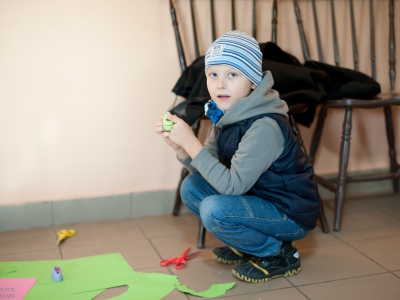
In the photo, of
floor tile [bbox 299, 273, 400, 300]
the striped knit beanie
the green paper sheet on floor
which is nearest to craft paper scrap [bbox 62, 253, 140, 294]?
the green paper sheet on floor

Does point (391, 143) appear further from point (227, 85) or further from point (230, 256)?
point (227, 85)

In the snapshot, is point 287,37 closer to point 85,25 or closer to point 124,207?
point 85,25

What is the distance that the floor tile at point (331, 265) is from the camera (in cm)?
156

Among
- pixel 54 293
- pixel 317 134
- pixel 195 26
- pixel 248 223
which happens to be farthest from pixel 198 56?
pixel 54 293

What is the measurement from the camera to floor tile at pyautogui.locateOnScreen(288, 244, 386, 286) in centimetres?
156

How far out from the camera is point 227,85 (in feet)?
4.83

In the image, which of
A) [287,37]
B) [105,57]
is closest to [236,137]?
[105,57]

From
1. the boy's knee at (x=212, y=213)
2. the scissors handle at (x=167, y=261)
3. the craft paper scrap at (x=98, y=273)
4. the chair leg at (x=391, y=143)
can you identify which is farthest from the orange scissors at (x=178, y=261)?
the chair leg at (x=391, y=143)

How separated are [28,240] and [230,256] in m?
0.72

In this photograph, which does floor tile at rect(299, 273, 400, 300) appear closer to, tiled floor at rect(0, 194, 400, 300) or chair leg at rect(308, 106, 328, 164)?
tiled floor at rect(0, 194, 400, 300)

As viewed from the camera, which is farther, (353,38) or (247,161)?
(353,38)

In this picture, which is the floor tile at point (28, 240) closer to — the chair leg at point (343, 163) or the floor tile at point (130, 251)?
the floor tile at point (130, 251)

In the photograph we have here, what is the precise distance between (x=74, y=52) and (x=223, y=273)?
3.13 ft

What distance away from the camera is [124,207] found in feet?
7.00
